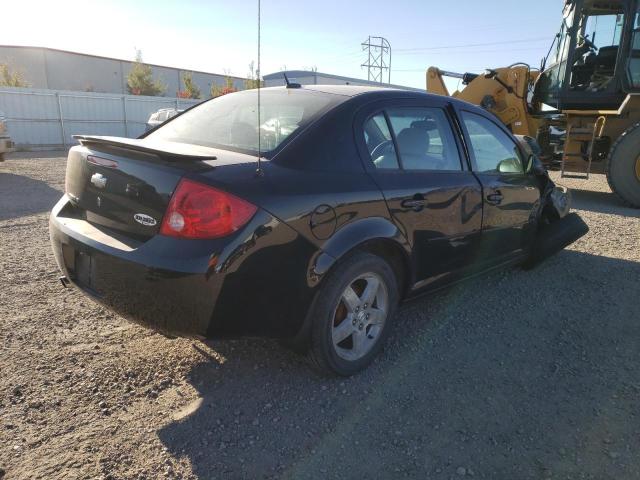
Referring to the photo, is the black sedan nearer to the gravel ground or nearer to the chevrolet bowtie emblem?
the chevrolet bowtie emblem

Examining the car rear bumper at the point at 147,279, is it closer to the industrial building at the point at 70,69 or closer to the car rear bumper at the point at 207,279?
the car rear bumper at the point at 207,279

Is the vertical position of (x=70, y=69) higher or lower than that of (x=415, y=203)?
higher

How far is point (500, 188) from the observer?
3830 millimetres

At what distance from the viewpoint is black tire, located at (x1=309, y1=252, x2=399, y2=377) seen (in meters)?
2.60

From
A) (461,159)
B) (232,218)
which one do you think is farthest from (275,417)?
(461,159)

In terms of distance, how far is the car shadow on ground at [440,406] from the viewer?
→ 7.30ft

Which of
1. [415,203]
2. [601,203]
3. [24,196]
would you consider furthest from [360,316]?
[601,203]

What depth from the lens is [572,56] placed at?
920 centimetres

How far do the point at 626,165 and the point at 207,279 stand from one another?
28.3 feet

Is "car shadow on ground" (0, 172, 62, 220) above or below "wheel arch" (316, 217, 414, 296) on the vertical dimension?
below

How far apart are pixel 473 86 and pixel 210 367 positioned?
10.4 metres

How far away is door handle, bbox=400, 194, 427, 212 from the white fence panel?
54.7 ft

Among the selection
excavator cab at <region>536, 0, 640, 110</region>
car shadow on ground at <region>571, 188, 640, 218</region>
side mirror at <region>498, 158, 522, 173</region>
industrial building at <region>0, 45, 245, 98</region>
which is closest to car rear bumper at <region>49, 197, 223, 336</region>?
side mirror at <region>498, 158, 522, 173</region>

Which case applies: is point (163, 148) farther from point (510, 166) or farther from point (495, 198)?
point (510, 166)
